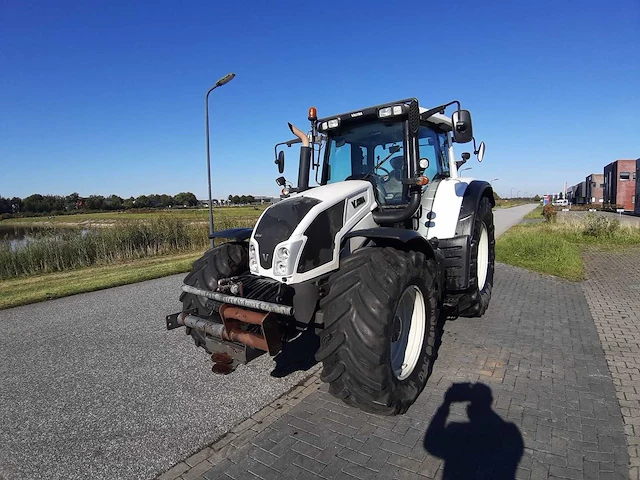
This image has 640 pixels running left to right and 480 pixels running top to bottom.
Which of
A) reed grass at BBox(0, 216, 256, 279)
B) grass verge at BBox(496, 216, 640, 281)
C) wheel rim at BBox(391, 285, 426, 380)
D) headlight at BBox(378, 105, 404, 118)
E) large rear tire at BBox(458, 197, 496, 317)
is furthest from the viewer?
reed grass at BBox(0, 216, 256, 279)

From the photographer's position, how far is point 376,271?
2887mm

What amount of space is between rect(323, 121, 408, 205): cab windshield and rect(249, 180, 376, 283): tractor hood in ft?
2.50

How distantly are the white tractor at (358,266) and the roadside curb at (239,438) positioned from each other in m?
0.46

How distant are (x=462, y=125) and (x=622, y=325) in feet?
12.2

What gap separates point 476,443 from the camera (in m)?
2.65

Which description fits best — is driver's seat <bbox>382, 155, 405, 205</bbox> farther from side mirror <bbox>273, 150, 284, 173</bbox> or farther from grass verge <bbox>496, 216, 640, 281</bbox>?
grass verge <bbox>496, 216, 640, 281</bbox>

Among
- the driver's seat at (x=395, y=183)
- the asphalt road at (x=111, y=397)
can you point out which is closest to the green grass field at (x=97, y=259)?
the asphalt road at (x=111, y=397)

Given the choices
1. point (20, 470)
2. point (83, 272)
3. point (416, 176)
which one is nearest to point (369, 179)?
point (416, 176)

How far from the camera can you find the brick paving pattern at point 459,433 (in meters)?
2.44

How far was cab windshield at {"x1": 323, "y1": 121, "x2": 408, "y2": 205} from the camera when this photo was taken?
4.30 m

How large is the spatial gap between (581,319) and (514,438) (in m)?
3.67

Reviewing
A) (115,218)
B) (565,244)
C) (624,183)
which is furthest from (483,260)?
(624,183)

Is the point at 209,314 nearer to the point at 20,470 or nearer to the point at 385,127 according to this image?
the point at 20,470

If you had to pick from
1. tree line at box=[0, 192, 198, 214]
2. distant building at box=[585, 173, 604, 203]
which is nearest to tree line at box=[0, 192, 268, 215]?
tree line at box=[0, 192, 198, 214]
